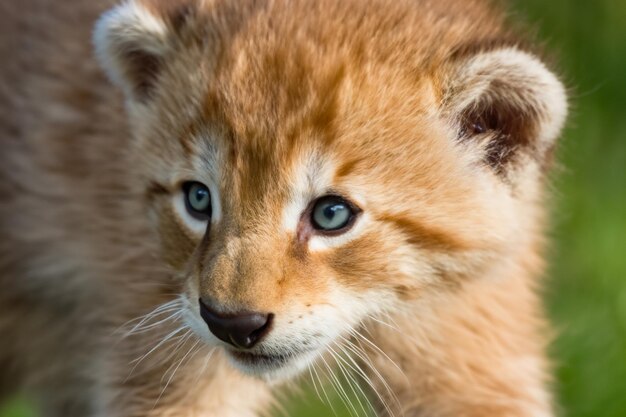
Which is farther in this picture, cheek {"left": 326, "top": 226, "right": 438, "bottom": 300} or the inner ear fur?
the inner ear fur

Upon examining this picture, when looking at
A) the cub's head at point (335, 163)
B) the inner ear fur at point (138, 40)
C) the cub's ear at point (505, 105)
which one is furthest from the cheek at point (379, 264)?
the inner ear fur at point (138, 40)

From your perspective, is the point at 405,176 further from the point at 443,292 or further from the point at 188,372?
the point at 188,372

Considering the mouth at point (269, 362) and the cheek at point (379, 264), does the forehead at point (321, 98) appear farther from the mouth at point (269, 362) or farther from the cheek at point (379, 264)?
the mouth at point (269, 362)

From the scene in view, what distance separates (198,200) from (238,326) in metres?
0.44

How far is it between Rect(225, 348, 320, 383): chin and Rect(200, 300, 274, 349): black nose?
0.32 feet

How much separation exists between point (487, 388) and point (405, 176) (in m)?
0.82

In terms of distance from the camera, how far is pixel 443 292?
3.51 m

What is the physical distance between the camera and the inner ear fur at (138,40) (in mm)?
3635

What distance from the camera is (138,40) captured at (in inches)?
144

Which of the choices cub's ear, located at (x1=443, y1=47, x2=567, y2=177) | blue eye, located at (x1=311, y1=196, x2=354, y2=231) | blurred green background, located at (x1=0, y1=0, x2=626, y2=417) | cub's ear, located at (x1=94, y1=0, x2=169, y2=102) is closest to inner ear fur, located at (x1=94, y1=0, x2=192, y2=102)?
cub's ear, located at (x1=94, y1=0, x2=169, y2=102)

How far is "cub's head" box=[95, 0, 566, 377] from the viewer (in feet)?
10.6

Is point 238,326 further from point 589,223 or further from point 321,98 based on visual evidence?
point 589,223

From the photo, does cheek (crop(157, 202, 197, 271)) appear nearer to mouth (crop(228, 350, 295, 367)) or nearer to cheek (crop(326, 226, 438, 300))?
mouth (crop(228, 350, 295, 367))

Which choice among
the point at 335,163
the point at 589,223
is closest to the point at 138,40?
the point at 335,163
